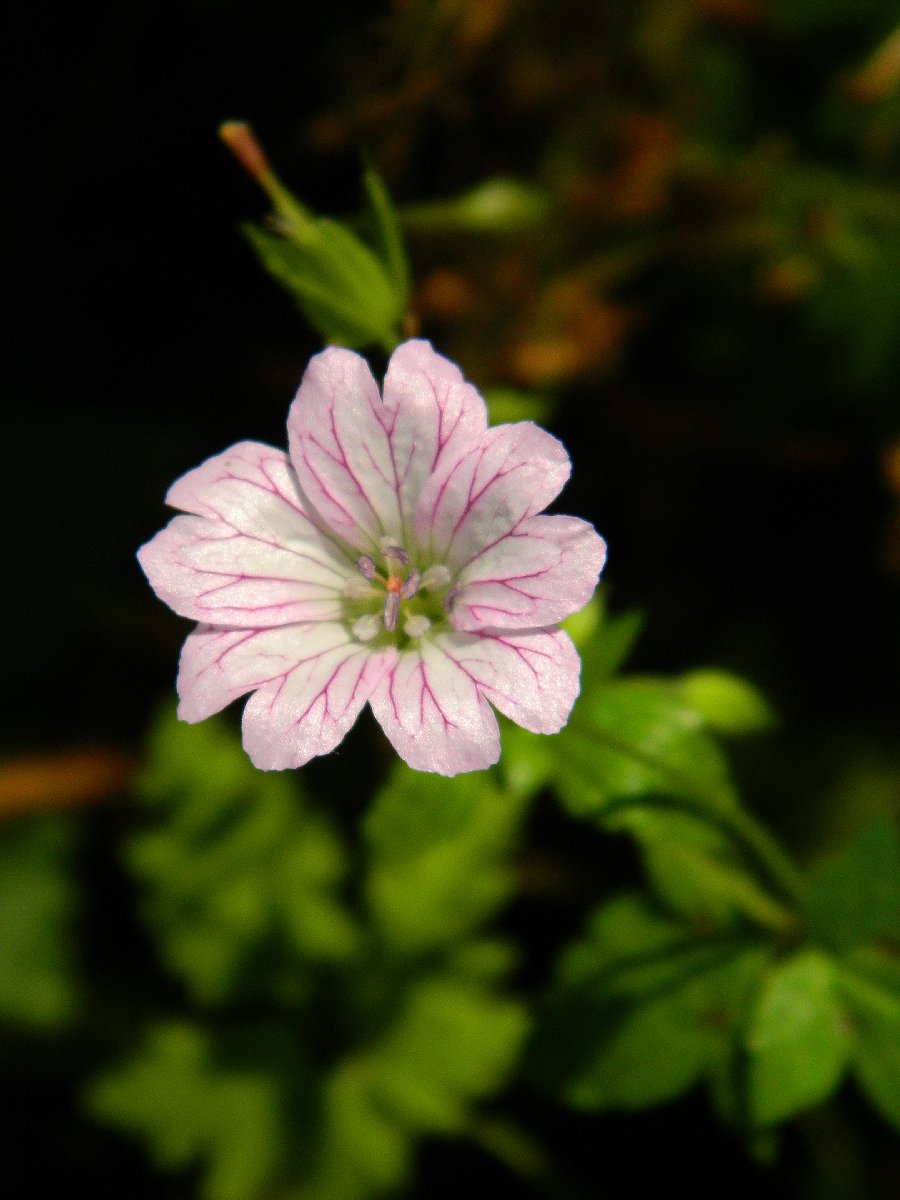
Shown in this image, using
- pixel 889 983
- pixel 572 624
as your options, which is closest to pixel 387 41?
pixel 572 624

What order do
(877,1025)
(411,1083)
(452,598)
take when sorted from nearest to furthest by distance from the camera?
(452,598)
(877,1025)
(411,1083)

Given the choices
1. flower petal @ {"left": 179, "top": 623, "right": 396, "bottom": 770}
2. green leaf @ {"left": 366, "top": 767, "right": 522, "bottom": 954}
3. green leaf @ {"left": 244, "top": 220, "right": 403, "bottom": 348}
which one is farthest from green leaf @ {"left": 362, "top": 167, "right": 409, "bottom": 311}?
green leaf @ {"left": 366, "top": 767, "right": 522, "bottom": 954}

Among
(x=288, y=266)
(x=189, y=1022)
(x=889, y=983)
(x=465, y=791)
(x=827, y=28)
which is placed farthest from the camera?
(x=827, y=28)

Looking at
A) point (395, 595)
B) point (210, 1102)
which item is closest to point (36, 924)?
point (210, 1102)

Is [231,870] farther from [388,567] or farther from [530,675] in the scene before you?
[530,675]

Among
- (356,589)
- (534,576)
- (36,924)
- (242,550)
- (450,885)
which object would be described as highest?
(242,550)

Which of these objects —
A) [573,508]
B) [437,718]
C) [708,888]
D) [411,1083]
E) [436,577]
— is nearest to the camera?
[437,718]

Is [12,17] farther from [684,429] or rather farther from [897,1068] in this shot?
[897,1068]
